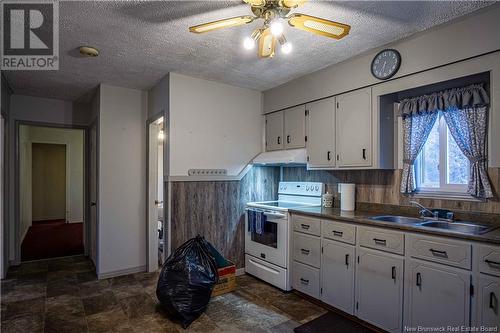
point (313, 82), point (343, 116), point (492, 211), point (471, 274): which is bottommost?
point (471, 274)

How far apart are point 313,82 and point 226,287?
8.18 feet

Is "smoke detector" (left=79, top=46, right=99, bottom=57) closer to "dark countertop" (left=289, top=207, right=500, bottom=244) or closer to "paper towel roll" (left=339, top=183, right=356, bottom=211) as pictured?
"dark countertop" (left=289, top=207, right=500, bottom=244)

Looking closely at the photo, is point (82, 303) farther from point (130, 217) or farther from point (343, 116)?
point (343, 116)

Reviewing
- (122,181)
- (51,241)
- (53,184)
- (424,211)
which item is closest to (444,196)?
(424,211)

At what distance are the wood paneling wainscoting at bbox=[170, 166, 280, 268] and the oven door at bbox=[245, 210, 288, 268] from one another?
249 mm

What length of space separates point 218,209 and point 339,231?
1534 mm

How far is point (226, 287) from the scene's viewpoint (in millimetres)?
3178

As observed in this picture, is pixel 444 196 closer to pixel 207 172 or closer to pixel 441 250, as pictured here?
pixel 441 250

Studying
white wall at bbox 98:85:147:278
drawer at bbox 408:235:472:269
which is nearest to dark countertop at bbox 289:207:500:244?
drawer at bbox 408:235:472:269

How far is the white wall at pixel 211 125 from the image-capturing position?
335 cm

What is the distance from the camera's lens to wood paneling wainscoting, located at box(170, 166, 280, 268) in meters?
3.36

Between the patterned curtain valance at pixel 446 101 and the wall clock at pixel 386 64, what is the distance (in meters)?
0.36

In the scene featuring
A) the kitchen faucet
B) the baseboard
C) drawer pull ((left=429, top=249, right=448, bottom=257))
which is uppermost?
the kitchen faucet

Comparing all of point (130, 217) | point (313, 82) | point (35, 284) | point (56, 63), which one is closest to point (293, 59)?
point (313, 82)
